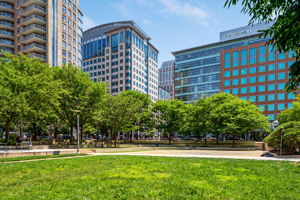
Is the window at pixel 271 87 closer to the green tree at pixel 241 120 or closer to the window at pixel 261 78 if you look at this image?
the window at pixel 261 78

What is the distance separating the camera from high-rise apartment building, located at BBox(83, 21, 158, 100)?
115 metres

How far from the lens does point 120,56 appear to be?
117 m

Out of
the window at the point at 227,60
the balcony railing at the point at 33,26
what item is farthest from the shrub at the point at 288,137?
the balcony railing at the point at 33,26

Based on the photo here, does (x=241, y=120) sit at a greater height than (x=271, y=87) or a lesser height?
lesser

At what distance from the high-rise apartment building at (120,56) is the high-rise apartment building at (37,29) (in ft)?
130

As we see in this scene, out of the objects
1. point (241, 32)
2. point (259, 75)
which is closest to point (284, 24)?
point (259, 75)

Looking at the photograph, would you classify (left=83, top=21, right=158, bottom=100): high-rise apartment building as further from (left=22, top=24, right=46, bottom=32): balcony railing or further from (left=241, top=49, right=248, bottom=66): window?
(left=241, top=49, right=248, bottom=66): window

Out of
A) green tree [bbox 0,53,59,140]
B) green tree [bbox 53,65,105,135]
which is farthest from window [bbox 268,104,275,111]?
green tree [bbox 0,53,59,140]

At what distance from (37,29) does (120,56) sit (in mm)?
51444

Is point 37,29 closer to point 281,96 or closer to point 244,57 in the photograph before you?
point 244,57

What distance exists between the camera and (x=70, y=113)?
38062 millimetres

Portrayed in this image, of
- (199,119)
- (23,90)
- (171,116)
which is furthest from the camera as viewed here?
(171,116)

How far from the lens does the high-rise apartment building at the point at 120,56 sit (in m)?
115

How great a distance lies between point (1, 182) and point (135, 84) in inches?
4305
